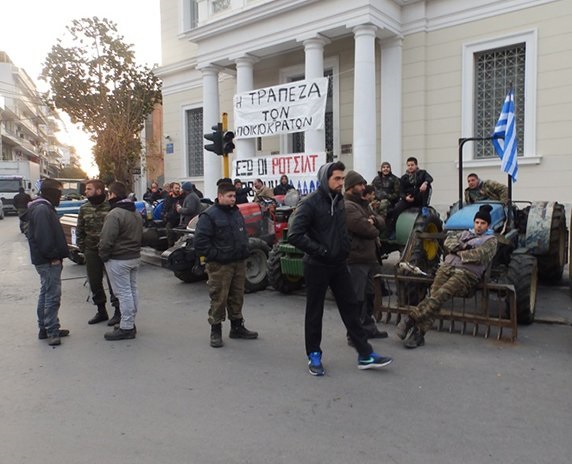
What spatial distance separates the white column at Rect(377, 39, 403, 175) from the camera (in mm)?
13930

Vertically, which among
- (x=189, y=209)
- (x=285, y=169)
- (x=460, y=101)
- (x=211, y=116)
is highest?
(x=211, y=116)

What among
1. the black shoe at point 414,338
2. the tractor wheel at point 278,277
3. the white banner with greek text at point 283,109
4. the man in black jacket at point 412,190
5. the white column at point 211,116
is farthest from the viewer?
the white column at point 211,116

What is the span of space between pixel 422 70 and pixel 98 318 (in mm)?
10799

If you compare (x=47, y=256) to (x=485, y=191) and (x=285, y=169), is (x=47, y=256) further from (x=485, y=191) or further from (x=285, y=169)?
(x=285, y=169)

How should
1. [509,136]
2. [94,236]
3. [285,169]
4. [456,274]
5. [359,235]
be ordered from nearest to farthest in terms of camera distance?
[359,235] < [456,274] < [94,236] < [509,136] < [285,169]

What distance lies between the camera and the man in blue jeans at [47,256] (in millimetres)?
5551

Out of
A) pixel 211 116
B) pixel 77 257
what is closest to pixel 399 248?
pixel 77 257

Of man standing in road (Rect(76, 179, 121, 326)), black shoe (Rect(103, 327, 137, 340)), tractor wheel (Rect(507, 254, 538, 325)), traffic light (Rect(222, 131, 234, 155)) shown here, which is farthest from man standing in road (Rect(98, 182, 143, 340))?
traffic light (Rect(222, 131, 234, 155))

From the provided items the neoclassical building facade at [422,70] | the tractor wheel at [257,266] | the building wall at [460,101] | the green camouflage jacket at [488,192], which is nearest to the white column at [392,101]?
the neoclassical building facade at [422,70]

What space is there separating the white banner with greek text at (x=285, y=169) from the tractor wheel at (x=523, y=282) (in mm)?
5653

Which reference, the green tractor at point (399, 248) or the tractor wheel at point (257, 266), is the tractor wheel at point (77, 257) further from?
the green tractor at point (399, 248)

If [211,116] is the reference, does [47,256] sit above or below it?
below

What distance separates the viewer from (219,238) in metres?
5.44

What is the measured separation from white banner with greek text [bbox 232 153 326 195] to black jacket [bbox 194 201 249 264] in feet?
18.6
